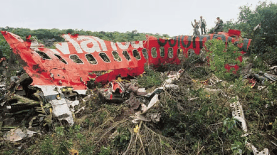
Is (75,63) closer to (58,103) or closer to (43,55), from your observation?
(43,55)

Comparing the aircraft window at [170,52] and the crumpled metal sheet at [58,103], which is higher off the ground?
the aircraft window at [170,52]

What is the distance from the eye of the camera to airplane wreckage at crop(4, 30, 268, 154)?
14.8 ft

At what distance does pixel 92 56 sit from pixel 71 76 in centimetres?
170

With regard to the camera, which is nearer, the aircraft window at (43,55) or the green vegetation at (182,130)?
the green vegetation at (182,130)

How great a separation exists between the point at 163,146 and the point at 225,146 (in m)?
1.15

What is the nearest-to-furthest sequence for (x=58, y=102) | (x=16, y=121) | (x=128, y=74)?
(x=16, y=121), (x=58, y=102), (x=128, y=74)

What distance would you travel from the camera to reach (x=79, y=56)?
24.1 ft

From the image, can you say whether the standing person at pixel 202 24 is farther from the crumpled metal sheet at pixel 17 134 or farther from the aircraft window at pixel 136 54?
the crumpled metal sheet at pixel 17 134

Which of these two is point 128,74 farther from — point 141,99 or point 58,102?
point 58,102

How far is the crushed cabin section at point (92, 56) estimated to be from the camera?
5.62 m

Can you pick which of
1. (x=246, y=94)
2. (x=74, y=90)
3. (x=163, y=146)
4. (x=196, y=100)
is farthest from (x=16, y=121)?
(x=246, y=94)

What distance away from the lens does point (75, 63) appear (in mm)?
6984

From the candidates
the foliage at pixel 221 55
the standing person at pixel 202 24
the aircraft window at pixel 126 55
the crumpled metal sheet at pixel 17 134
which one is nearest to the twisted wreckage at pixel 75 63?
the aircraft window at pixel 126 55

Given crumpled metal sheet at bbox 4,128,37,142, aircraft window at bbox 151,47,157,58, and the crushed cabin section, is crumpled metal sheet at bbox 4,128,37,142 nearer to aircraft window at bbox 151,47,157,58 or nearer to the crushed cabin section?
the crushed cabin section
